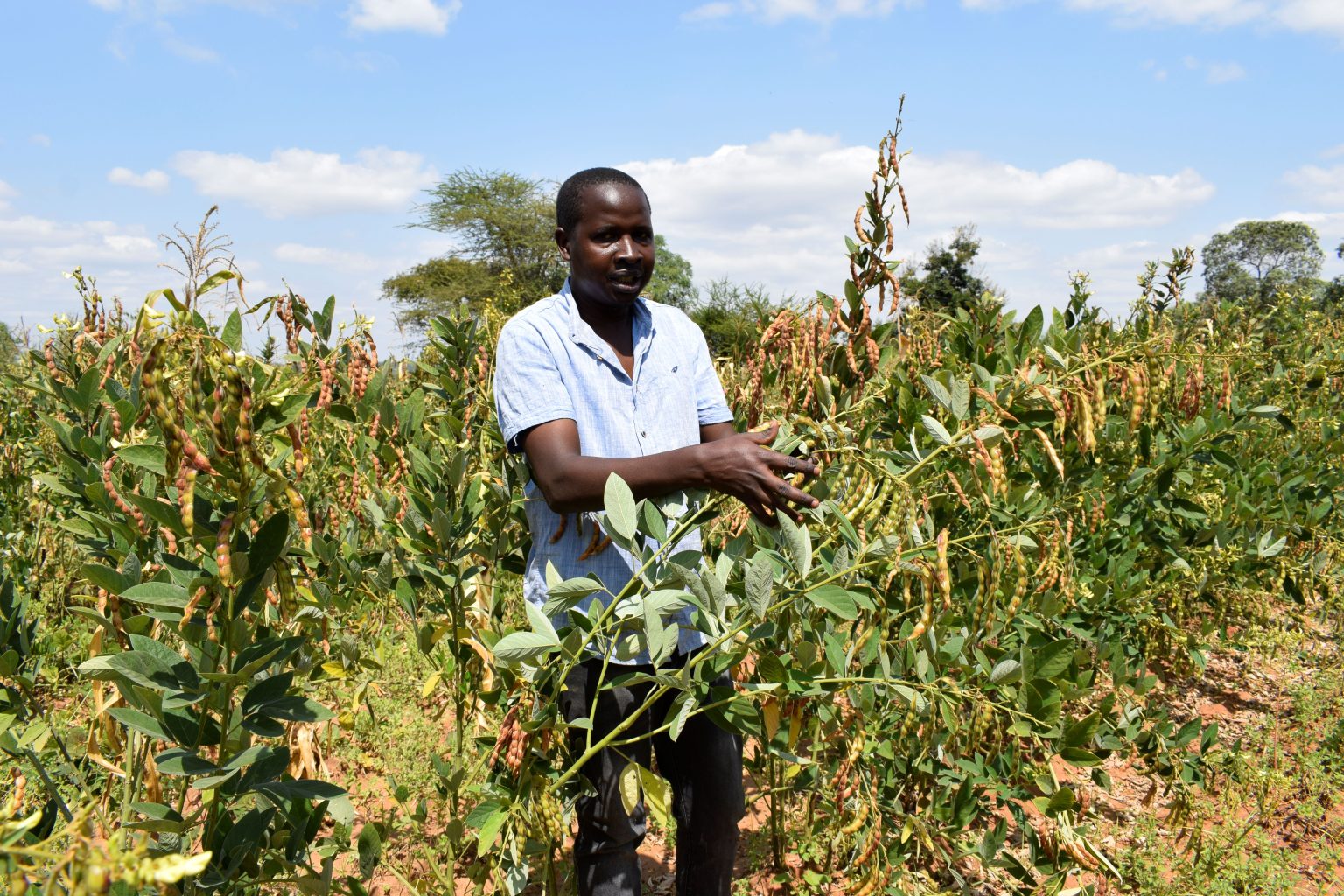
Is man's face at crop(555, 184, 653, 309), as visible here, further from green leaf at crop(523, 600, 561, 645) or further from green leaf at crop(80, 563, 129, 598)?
green leaf at crop(80, 563, 129, 598)

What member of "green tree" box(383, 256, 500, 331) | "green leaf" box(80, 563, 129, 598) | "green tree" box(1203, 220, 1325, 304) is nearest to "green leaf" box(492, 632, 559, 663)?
"green leaf" box(80, 563, 129, 598)

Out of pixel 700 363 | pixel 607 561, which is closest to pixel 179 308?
pixel 607 561

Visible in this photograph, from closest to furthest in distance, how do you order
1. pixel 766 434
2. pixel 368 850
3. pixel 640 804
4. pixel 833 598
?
pixel 833 598 → pixel 766 434 → pixel 368 850 → pixel 640 804

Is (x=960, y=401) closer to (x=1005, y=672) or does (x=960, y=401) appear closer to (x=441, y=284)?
(x=1005, y=672)

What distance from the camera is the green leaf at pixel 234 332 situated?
127 cm

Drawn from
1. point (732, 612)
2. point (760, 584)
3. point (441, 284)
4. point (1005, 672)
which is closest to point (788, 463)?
point (760, 584)

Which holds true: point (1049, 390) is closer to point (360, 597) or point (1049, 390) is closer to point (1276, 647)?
point (360, 597)

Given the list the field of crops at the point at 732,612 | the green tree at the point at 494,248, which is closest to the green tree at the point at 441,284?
the green tree at the point at 494,248

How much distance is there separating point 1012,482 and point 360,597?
171 centimetres

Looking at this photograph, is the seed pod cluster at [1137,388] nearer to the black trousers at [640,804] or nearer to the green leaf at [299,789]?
the black trousers at [640,804]

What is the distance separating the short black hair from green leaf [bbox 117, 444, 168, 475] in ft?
2.72

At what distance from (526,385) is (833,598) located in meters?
0.65

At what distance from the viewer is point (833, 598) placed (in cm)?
132

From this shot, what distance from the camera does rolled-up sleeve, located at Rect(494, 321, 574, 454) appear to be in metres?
1.59
